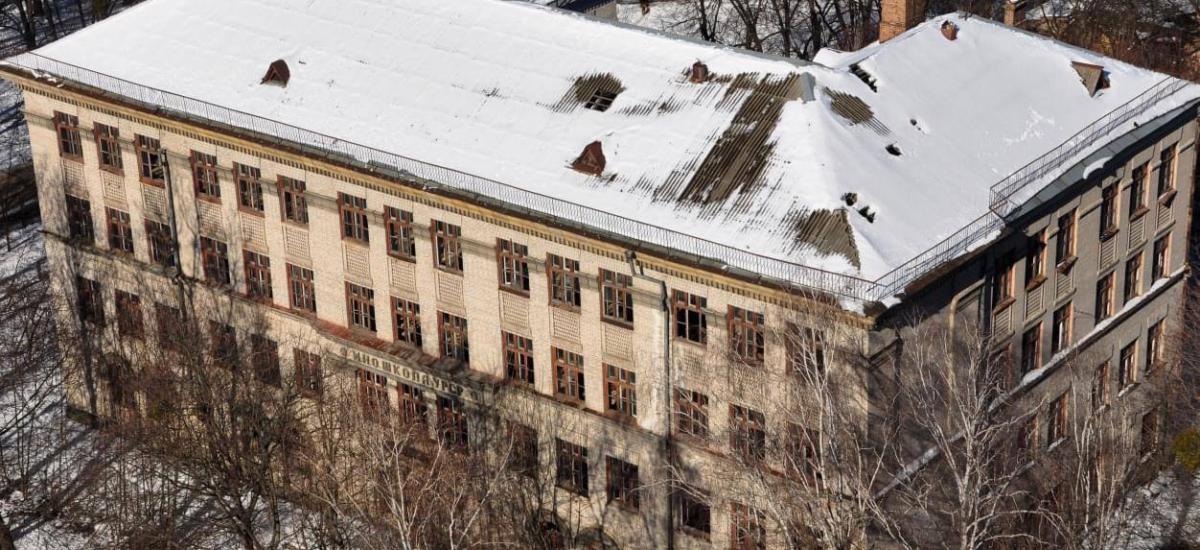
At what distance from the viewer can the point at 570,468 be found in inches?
2539

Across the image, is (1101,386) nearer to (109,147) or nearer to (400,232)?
(400,232)

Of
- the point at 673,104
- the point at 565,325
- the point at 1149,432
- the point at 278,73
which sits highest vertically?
the point at 673,104

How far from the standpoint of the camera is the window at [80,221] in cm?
7600

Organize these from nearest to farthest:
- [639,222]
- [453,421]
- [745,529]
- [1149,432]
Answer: [639,222]
[745,529]
[453,421]
[1149,432]

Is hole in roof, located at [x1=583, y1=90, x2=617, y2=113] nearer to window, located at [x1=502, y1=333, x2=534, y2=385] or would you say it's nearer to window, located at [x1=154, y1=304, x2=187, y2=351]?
window, located at [x1=502, y1=333, x2=534, y2=385]

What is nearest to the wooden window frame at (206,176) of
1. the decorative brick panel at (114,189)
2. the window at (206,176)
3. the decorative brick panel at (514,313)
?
the window at (206,176)

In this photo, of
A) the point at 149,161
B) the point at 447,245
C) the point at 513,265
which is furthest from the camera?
the point at 149,161

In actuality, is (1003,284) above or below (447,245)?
below

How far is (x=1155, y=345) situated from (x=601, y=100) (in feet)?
76.5

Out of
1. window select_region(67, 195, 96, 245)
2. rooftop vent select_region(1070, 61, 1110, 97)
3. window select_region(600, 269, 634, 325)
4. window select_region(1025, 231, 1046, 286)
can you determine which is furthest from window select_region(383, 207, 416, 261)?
rooftop vent select_region(1070, 61, 1110, 97)

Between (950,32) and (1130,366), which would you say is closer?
(950,32)

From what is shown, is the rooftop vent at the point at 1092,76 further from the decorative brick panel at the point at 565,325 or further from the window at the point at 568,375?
the window at the point at 568,375

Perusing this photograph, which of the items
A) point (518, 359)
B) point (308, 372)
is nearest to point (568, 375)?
point (518, 359)

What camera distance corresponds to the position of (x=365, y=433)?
61.5 metres
